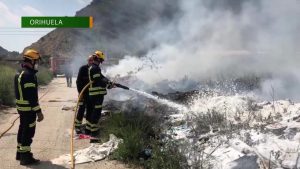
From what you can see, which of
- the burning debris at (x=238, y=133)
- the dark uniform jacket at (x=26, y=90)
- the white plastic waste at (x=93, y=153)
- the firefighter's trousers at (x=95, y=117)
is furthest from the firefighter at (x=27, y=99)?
the burning debris at (x=238, y=133)

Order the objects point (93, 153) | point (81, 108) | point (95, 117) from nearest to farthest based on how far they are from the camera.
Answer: point (93, 153), point (95, 117), point (81, 108)

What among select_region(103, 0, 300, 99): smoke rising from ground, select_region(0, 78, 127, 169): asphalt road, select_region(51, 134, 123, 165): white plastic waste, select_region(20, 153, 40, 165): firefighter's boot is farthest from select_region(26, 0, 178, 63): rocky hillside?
select_region(20, 153, 40, 165): firefighter's boot

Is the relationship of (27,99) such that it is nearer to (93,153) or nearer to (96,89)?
(93,153)

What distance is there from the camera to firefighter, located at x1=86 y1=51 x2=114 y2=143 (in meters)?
9.63

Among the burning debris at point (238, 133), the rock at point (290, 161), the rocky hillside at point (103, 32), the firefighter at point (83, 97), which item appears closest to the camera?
the rock at point (290, 161)

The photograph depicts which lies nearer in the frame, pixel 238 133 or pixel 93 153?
pixel 238 133

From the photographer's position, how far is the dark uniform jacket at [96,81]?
964 centimetres

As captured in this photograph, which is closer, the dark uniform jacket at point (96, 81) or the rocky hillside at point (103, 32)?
the dark uniform jacket at point (96, 81)

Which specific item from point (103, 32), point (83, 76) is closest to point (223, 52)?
point (83, 76)

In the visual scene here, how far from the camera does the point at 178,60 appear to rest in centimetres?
2225

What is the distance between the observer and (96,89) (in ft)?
32.0

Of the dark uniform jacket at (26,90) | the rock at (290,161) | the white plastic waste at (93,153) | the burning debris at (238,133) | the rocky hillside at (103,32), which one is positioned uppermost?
the rocky hillside at (103,32)

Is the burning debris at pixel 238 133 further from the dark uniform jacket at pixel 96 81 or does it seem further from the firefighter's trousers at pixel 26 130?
the firefighter's trousers at pixel 26 130

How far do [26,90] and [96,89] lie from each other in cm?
231
